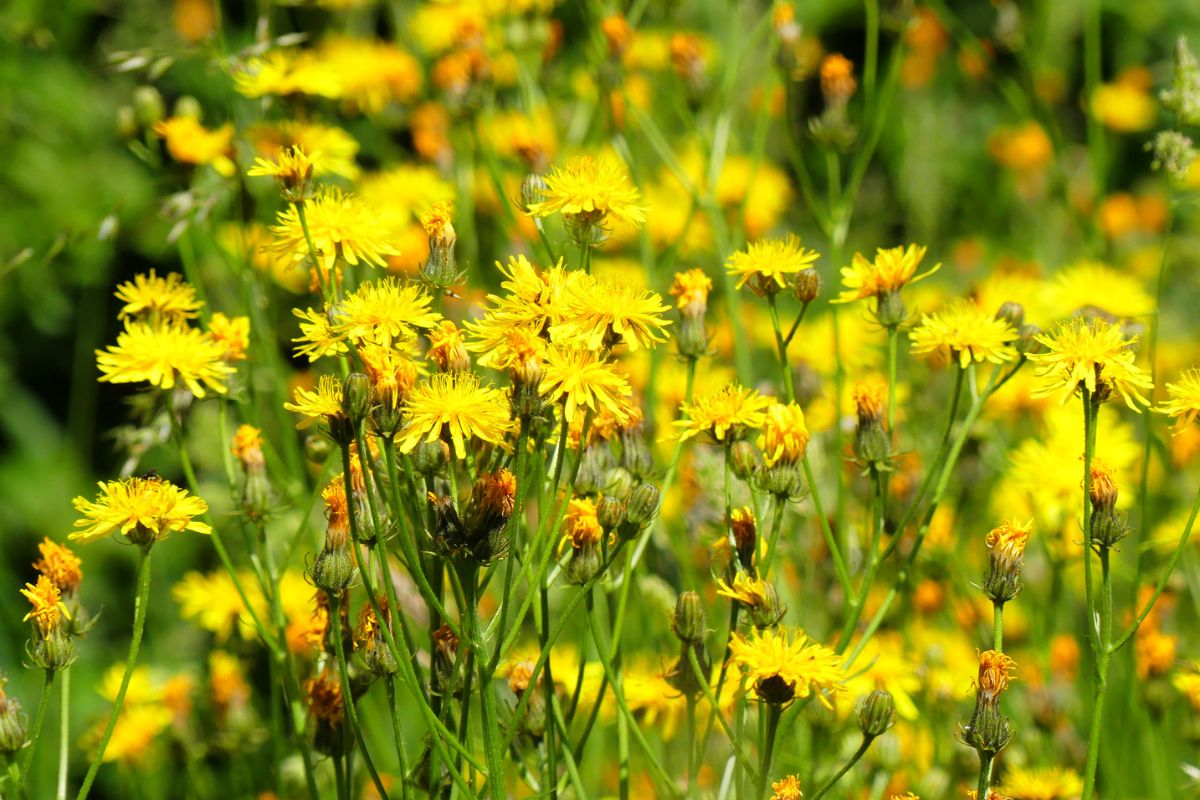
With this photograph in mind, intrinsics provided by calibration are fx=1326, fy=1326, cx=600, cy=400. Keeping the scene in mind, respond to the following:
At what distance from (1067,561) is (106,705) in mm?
2370

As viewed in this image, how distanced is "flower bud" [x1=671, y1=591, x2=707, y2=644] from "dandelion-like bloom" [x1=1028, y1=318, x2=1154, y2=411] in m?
0.50

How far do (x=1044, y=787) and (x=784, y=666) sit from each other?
0.65 m

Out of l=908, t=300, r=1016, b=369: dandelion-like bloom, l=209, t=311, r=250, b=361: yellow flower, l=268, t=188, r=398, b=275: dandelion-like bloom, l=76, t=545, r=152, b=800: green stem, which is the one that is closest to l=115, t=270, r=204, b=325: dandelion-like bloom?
l=209, t=311, r=250, b=361: yellow flower

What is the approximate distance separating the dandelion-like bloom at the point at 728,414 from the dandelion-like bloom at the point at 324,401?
0.47 m

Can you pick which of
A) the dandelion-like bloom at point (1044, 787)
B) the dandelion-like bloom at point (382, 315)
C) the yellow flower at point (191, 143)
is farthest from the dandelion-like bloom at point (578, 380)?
the yellow flower at point (191, 143)

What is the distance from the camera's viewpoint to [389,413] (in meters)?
1.51

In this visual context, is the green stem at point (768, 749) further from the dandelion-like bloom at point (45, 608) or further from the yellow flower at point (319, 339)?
the dandelion-like bloom at point (45, 608)

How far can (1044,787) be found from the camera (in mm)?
1958

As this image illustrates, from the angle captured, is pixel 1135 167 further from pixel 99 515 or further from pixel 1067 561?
pixel 99 515

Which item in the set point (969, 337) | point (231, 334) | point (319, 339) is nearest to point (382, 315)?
point (319, 339)

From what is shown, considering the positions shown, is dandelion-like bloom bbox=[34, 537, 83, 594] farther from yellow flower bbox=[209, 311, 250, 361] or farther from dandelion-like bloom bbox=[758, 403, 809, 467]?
dandelion-like bloom bbox=[758, 403, 809, 467]

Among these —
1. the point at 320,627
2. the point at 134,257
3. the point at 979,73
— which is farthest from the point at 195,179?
the point at 979,73

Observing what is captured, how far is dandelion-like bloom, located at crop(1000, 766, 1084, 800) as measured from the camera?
196cm

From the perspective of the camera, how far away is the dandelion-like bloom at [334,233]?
1796 mm
